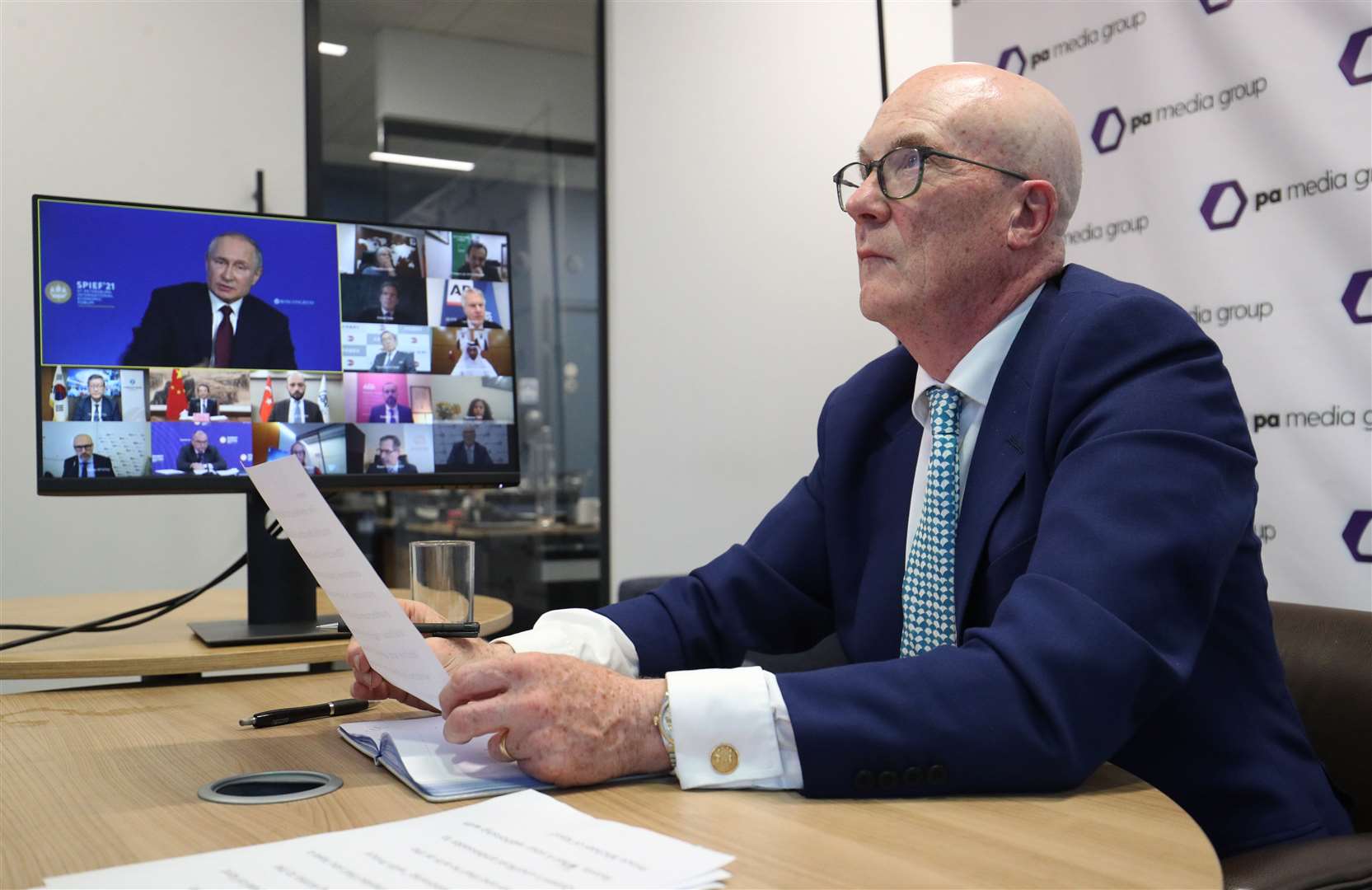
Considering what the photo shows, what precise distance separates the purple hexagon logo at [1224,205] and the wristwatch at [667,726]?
211 centimetres

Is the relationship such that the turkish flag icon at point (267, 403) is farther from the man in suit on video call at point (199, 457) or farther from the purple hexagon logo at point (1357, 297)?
the purple hexagon logo at point (1357, 297)

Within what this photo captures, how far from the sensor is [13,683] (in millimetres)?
3020

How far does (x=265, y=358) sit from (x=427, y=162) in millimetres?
2590

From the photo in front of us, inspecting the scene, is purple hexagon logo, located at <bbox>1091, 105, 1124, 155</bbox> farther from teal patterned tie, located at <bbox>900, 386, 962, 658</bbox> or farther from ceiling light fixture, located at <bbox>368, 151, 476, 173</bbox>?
ceiling light fixture, located at <bbox>368, 151, 476, 173</bbox>

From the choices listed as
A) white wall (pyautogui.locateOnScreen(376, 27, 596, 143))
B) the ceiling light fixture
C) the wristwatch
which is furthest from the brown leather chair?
the ceiling light fixture

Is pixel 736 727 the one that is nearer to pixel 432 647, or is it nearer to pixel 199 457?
pixel 432 647

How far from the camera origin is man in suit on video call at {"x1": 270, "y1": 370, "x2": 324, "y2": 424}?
1.63m

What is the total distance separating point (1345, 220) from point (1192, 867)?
1.98m

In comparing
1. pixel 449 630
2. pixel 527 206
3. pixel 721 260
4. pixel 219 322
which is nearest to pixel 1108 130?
pixel 721 260

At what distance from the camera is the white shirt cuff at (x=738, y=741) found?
88 cm

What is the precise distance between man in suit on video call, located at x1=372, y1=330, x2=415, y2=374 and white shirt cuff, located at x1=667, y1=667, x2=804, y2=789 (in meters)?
0.97

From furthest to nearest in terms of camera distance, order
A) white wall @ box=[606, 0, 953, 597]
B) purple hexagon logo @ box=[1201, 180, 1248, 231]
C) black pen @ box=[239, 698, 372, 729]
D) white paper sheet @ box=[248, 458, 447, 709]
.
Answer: white wall @ box=[606, 0, 953, 597], purple hexagon logo @ box=[1201, 180, 1248, 231], black pen @ box=[239, 698, 372, 729], white paper sheet @ box=[248, 458, 447, 709]

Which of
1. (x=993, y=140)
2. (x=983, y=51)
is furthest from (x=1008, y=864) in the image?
(x=983, y=51)

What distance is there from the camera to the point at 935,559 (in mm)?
1219
